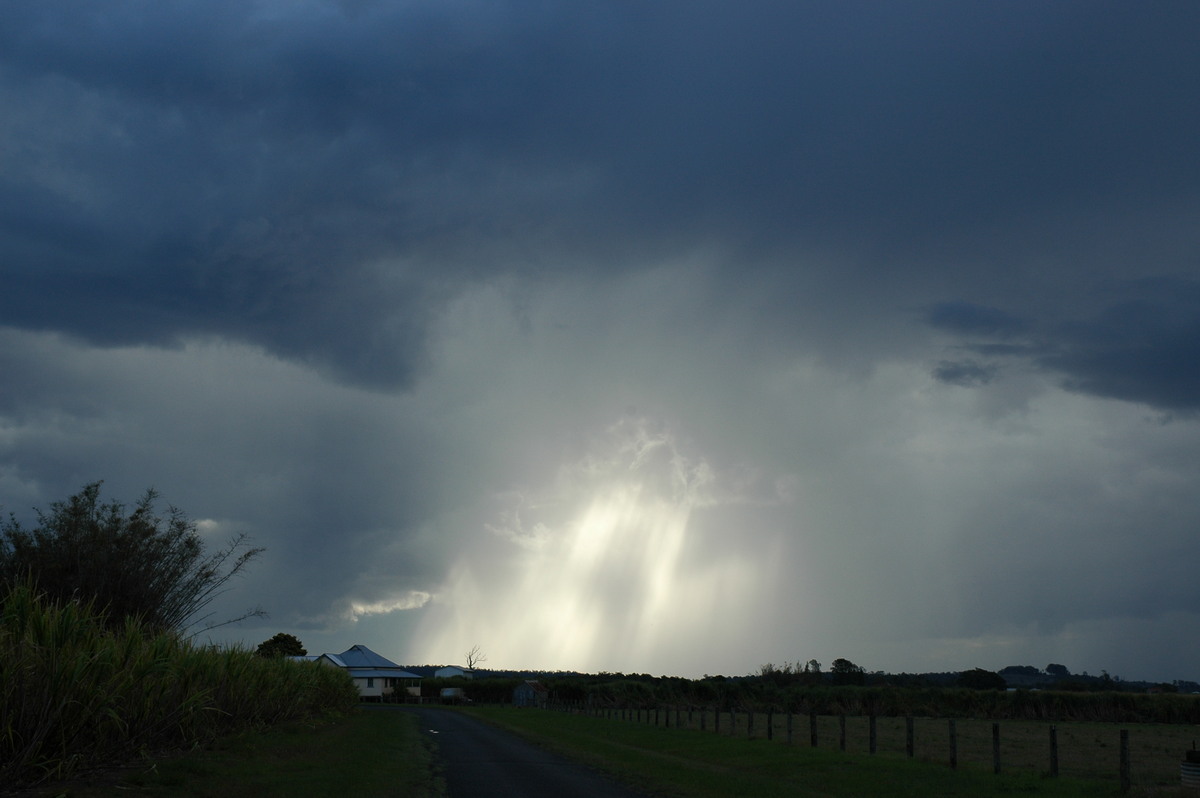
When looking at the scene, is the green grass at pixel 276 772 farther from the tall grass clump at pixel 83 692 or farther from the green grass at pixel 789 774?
the green grass at pixel 789 774

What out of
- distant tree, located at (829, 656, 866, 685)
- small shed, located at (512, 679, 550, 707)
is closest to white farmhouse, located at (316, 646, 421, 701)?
small shed, located at (512, 679, 550, 707)

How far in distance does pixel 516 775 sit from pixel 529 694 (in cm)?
10432

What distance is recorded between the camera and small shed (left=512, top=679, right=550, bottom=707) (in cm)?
11700

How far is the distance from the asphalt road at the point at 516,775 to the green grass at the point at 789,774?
1.08 m

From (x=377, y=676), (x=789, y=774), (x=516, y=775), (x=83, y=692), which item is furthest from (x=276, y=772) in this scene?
(x=377, y=676)

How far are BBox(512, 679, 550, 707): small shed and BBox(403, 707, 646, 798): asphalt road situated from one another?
84.2m

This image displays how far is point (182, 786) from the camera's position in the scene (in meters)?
15.7

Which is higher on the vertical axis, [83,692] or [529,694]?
[83,692]

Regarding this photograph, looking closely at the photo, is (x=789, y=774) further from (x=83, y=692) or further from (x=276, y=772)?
(x=83, y=692)

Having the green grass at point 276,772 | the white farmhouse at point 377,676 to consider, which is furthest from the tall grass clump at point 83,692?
the white farmhouse at point 377,676

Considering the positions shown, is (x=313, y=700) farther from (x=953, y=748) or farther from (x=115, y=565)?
(x=953, y=748)

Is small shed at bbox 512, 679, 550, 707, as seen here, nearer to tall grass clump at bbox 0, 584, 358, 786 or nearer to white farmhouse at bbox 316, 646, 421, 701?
white farmhouse at bbox 316, 646, 421, 701

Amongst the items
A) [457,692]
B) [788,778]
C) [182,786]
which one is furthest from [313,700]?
[457,692]

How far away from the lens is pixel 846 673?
140m
